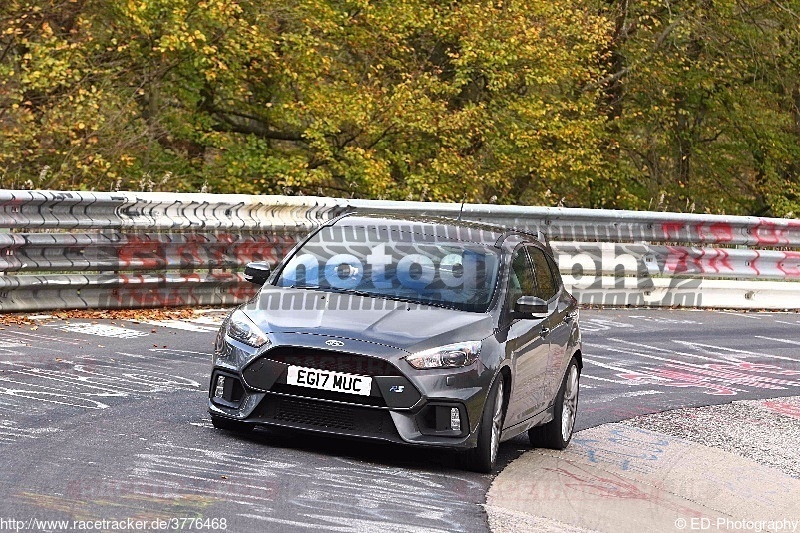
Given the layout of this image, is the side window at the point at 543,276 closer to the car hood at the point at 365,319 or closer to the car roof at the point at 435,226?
the car roof at the point at 435,226

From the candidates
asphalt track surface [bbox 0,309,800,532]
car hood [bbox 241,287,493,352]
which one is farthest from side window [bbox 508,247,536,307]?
asphalt track surface [bbox 0,309,800,532]

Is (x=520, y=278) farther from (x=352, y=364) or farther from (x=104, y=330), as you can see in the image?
(x=104, y=330)

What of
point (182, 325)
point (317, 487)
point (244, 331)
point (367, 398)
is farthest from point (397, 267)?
point (182, 325)

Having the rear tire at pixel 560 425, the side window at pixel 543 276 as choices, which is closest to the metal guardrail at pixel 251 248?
the side window at pixel 543 276

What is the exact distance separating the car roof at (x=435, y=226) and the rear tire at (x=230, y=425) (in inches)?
69.7

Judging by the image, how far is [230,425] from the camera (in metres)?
8.93

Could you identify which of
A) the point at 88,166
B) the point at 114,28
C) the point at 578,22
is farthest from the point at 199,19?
the point at 578,22

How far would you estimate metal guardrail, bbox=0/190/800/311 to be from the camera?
14.7 metres

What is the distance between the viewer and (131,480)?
7.23 m

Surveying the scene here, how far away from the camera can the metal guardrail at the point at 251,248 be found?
14688 millimetres

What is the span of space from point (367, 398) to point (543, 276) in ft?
8.23

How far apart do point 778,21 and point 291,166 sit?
1440cm

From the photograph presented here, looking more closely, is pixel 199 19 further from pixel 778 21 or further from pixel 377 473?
pixel 377 473

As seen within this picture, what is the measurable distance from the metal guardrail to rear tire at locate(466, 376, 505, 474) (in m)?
6.62
